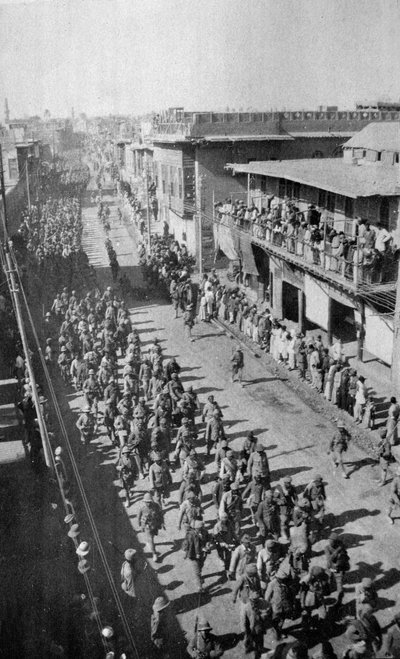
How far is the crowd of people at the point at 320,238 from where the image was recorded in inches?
668

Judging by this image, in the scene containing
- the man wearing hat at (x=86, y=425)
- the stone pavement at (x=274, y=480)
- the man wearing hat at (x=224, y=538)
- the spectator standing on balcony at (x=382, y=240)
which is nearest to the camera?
the stone pavement at (x=274, y=480)

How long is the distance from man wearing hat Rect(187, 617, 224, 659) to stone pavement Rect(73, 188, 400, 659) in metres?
0.83

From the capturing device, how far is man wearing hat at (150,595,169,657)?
8.70 m

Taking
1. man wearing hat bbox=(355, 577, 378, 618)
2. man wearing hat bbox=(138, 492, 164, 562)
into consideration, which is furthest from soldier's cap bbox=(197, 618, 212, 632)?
man wearing hat bbox=(138, 492, 164, 562)

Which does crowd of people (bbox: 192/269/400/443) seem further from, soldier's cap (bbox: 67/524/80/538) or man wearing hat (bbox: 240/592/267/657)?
soldier's cap (bbox: 67/524/80/538)

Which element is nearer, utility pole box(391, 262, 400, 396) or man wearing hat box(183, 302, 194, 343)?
utility pole box(391, 262, 400, 396)

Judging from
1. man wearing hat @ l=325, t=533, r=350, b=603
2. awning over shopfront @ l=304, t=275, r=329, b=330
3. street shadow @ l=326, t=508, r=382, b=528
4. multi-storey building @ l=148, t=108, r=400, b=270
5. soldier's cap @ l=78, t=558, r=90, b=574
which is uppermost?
multi-storey building @ l=148, t=108, r=400, b=270

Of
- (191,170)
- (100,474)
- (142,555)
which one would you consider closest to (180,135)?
(191,170)

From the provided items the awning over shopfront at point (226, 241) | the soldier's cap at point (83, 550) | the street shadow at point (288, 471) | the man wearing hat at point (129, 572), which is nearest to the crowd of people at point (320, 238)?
the awning over shopfront at point (226, 241)

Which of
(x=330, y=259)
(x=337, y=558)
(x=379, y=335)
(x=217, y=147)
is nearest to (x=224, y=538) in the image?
(x=337, y=558)

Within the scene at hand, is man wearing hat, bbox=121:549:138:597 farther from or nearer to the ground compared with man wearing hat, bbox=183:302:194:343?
nearer to the ground

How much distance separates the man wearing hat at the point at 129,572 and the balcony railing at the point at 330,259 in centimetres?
1067

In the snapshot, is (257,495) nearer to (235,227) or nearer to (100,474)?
(100,474)

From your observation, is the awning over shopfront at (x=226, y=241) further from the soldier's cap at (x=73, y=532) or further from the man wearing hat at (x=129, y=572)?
the man wearing hat at (x=129, y=572)
